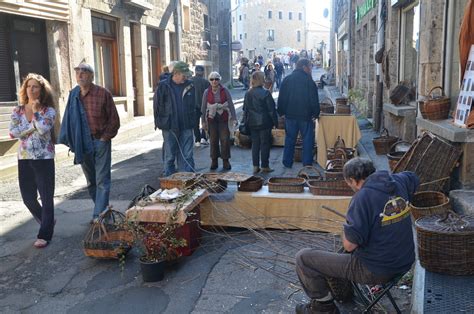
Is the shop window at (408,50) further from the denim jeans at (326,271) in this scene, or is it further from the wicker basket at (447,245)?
the denim jeans at (326,271)

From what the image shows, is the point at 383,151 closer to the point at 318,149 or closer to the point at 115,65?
the point at 318,149

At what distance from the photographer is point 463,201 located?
475 cm

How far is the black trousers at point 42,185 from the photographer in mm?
5309

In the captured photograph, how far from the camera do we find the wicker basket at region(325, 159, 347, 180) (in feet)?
20.2

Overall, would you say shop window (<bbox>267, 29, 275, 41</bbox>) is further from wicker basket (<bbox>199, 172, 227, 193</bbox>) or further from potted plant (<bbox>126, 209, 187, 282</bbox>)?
potted plant (<bbox>126, 209, 187, 282</bbox>)

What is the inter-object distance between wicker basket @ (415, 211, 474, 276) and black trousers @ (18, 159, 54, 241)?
3.73 m

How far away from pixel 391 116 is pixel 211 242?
585 centimetres

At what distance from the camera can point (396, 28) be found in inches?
388

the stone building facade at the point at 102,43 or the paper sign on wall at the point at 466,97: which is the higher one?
the stone building facade at the point at 102,43

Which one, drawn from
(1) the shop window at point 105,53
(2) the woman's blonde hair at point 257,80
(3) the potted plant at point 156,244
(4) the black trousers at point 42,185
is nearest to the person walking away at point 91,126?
(4) the black trousers at point 42,185

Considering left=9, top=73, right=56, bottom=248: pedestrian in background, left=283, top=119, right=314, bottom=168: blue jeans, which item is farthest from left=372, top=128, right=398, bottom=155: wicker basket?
left=9, top=73, right=56, bottom=248: pedestrian in background

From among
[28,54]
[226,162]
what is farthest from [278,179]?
[28,54]

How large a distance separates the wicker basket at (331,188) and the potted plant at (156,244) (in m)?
1.65

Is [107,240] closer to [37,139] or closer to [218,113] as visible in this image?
[37,139]
